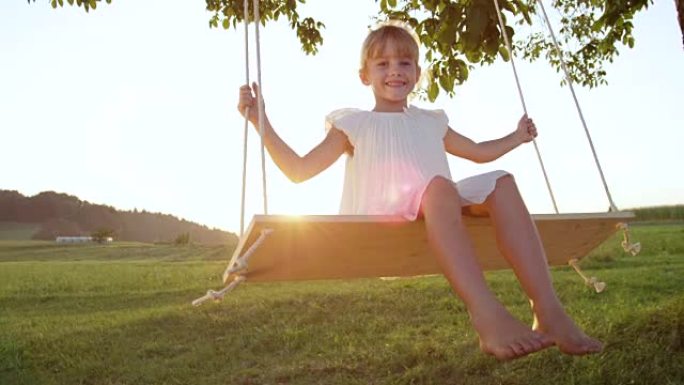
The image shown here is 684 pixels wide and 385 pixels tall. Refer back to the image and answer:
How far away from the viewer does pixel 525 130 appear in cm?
365

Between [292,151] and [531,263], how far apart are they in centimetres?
108

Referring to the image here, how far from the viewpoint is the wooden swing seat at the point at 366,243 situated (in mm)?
2498

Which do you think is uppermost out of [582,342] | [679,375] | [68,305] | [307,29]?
[307,29]

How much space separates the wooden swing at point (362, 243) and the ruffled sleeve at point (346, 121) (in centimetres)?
52

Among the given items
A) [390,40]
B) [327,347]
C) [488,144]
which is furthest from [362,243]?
[327,347]

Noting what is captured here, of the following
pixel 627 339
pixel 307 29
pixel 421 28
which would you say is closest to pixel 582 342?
pixel 627 339

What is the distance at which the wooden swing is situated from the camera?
251 cm

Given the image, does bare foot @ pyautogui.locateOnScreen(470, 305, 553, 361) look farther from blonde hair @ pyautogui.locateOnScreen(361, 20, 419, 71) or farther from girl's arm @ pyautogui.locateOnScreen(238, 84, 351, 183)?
blonde hair @ pyautogui.locateOnScreen(361, 20, 419, 71)

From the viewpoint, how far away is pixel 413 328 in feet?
25.8

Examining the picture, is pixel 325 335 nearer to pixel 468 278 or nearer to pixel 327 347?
pixel 327 347

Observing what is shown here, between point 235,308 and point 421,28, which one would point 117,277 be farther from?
point 421,28

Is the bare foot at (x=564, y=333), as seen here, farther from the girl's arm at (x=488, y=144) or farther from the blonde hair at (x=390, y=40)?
the blonde hair at (x=390, y=40)

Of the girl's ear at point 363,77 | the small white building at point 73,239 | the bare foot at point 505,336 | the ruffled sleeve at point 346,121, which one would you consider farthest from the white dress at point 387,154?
the small white building at point 73,239

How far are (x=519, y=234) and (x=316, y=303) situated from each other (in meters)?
6.91
